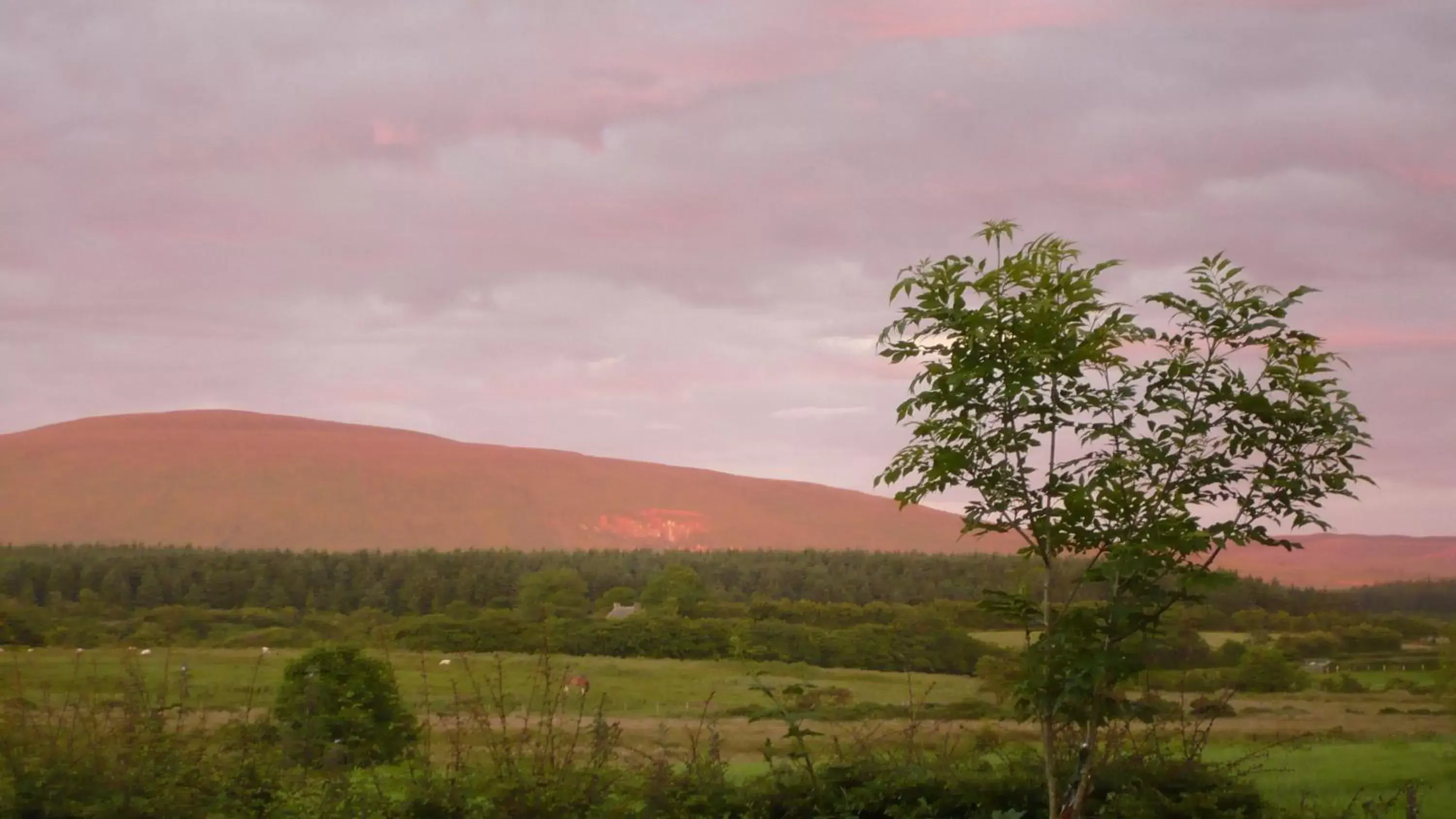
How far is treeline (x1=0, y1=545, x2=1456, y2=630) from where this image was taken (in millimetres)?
138875

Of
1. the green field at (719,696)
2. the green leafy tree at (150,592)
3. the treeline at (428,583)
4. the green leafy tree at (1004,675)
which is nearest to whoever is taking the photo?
the green leafy tree at (1004,675)

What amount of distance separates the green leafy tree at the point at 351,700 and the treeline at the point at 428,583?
9921cm

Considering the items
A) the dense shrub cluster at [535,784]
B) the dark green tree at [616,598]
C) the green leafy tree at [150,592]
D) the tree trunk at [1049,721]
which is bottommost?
the green leafy tree at [150,592]

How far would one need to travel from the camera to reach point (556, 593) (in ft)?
441

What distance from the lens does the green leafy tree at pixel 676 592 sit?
124500 millimetres

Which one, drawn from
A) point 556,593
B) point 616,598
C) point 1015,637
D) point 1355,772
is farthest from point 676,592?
point 1355,772

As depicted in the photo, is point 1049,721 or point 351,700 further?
point 351,700

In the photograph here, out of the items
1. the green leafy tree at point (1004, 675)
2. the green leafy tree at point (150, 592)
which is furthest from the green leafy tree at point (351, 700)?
the green leafy tree at point (150, 592)

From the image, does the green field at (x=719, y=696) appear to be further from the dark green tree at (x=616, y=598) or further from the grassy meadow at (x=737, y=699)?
the dark green tree at (x=616, y=598)

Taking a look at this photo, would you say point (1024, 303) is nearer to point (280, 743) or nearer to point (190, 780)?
point (190, 780)

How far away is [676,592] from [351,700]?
344ft

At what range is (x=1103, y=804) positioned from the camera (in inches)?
436

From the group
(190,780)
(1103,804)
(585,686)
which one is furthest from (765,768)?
(190,780)

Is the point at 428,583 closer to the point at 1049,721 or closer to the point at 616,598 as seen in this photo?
the point at 616,598
